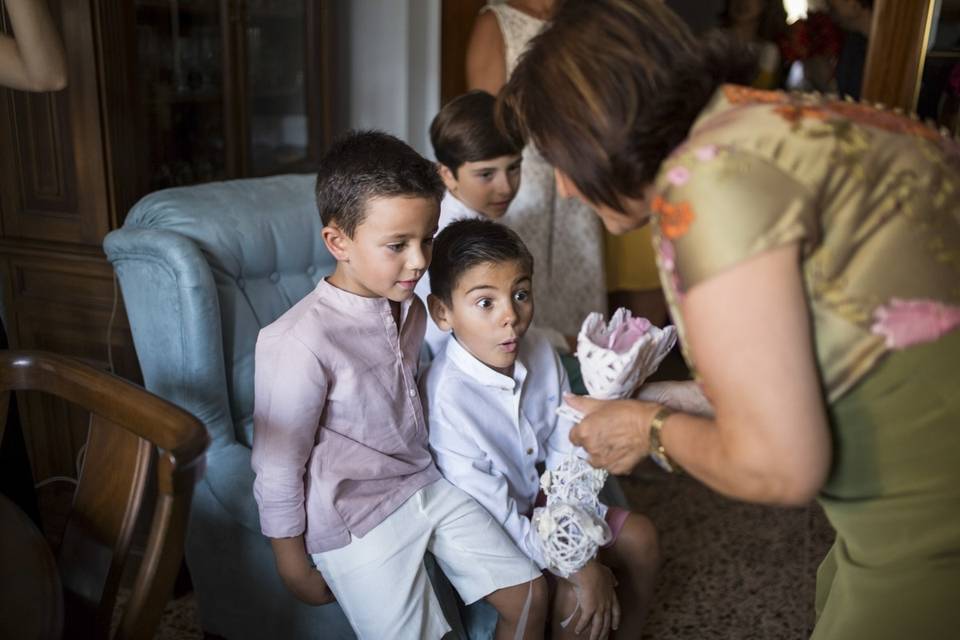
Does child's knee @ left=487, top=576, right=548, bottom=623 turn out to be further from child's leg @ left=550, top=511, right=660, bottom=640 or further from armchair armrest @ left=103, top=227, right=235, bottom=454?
armchair armrest @ left=103, top=227, right=235, bottom=454

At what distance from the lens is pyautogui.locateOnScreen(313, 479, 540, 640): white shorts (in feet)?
4.57

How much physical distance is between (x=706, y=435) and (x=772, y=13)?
337 centimetres

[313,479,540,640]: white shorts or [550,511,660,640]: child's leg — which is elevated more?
[313,479,540,640]: white shorts

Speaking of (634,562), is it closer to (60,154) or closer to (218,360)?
(218,360)

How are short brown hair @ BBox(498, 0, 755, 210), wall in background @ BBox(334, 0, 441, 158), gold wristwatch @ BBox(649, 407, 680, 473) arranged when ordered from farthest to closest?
1. wall in background @ BBox(334, 0, 441, 158)
2. gold wristwatch @ BBox(649, 407, 680, 473)
3. short brown hair @ BBox(498, 0, 755, 210)

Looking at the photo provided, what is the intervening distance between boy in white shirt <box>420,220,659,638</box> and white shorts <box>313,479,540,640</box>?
62mm

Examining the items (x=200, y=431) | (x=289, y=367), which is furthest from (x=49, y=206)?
(x=200, y=431)

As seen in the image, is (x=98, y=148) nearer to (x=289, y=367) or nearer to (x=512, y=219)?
(x=289, y=367)

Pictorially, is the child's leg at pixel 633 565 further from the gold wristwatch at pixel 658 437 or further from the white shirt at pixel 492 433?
the gold wristwatch at pixel 658 437

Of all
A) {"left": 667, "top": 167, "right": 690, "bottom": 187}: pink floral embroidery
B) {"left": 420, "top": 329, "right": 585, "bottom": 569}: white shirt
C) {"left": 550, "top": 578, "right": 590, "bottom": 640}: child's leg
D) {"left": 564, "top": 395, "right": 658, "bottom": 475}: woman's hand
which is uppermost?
{"left": 667, "top": 167, "right": 690, "bottom": 187}: pink floral embroidery

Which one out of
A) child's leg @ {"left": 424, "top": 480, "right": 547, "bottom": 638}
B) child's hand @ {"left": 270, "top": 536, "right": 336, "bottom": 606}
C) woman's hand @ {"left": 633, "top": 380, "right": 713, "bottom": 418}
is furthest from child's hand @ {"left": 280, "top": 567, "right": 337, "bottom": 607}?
woman's hand @ {"left": 633, "top": 380, "right": 713, "bottom": 418}

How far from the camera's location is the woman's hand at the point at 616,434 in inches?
41.6

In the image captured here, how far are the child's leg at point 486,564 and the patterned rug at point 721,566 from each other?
68 cm

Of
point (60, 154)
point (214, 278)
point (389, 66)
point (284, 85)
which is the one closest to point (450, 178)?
point (214, 278)
